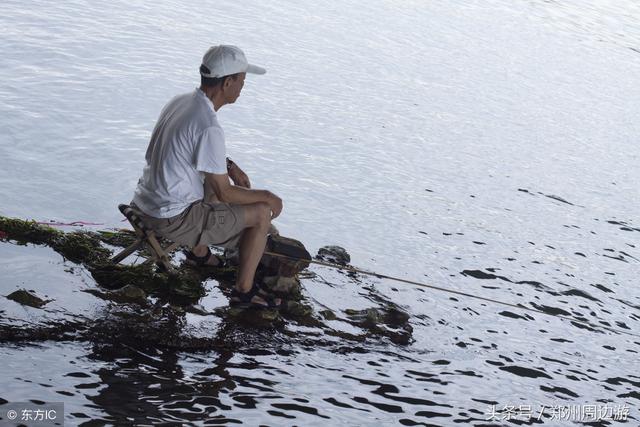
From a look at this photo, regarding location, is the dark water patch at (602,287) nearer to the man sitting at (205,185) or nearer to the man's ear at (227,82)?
the man sitting at (205,185)

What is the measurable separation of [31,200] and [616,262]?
6.47m

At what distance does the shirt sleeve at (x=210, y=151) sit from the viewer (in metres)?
6.23

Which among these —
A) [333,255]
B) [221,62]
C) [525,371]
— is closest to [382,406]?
[525,371]

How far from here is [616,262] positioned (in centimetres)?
1019

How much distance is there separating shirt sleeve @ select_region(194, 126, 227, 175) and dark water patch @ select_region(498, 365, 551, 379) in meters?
2.89

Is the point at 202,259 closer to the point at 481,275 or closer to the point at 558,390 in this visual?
the point at 558,390

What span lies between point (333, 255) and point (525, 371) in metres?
2.14

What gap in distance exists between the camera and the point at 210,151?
20.5ft

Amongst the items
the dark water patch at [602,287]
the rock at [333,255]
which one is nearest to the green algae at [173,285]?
the rock at [333,255]

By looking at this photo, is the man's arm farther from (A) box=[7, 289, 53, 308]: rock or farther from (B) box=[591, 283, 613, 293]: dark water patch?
(B) box=[591, 283, 613, 293]: dark water patch

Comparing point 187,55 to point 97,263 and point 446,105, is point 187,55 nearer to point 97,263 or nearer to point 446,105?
point 446,105

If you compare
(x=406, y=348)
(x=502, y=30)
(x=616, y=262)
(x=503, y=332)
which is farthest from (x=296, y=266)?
(x=502, y=30)

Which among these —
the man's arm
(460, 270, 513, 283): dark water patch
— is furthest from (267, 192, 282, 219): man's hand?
(460, 270, 513, 283): dark water patch

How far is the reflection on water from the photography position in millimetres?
6016
